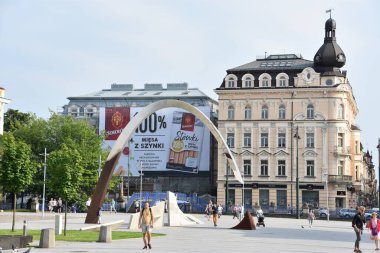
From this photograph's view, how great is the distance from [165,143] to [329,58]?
23.9 meters

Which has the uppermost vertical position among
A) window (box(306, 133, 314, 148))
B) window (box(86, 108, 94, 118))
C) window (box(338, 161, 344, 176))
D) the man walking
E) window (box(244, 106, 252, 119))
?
window (box(86, 108, 94, 118))

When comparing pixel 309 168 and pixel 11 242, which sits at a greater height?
pixel 309 168

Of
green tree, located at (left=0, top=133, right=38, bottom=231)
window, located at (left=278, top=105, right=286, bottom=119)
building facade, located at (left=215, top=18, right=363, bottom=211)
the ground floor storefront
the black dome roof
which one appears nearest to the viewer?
green tree, located at (left=0, top=133, right=38, bottom=231)

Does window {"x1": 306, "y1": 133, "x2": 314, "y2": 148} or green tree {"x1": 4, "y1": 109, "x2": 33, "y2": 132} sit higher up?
green tree {"x1": 4, "y1": 109, "x2": 33, "y2": 132}

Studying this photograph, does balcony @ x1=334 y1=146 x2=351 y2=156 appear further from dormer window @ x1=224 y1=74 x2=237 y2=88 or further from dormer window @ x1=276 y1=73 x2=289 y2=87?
dormer window @ x1=224 y1=74 x2=237 y2=88

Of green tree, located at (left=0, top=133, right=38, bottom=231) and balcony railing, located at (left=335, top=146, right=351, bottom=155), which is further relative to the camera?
balcony railing, located at (left=335, top=146, right=351, bottom=155)

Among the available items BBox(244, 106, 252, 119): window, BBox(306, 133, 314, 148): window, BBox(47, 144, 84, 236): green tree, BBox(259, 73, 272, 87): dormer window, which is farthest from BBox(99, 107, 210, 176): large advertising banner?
BBox(47, 144, 84, 236): green tree

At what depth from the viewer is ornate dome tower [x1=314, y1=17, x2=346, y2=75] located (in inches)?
3342

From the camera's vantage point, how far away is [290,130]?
86.2 metres

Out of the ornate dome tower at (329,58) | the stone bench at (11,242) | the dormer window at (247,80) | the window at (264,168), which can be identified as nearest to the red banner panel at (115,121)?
the dormer window at (247,80)

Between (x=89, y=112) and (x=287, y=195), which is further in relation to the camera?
(x=89, y=112)

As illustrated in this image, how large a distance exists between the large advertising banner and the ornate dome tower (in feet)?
51.3

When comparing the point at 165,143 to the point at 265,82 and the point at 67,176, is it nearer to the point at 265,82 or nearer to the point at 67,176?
the point at 265,82

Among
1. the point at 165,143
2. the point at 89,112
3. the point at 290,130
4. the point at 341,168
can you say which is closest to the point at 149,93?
the point at 89,112
